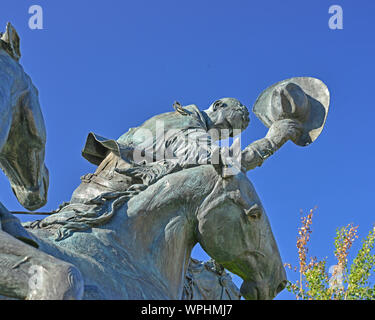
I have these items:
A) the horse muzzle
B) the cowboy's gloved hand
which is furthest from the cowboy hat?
the horse muzzle

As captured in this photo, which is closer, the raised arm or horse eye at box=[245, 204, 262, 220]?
horse eye at box=[245, 204, 262, 220]

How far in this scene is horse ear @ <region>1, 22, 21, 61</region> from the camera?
3.45 m

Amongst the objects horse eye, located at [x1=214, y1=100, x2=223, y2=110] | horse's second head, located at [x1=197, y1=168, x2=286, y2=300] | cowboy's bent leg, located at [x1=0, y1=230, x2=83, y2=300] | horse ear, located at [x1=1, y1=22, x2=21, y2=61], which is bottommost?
cowboy's bent leg, located at [x1=0, y1=230, x2=83, y2=300]

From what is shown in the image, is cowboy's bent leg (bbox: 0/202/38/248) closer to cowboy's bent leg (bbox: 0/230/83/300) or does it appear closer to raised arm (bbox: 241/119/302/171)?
cowboy's bent leg (bbox: 0/230/83/300)

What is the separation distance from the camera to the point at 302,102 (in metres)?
5.24

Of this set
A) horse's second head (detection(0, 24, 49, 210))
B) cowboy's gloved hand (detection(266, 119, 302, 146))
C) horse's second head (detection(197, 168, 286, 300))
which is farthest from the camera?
cowboy's gloved hand (detection(266, 119, 302, 146))

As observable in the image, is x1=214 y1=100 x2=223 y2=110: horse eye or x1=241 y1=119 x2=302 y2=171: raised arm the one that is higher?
x1=214 y1=100 x2=223 y2=110: horse eye

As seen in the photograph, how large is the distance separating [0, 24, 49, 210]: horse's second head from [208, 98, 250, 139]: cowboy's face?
261 centimetres

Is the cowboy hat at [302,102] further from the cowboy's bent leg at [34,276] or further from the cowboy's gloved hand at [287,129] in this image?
the cowboy's bent leg at [34,276]

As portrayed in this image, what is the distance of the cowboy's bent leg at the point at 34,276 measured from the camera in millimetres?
2877

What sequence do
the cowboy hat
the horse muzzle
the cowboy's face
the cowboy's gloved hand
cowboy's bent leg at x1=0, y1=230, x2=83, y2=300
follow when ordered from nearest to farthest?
cowboy's bent leg at x1=0, y1=230, x2=83, y2=300
the horse muzzle
the cowboy hat
the cowboy's gloved hand
the cowboy's face
